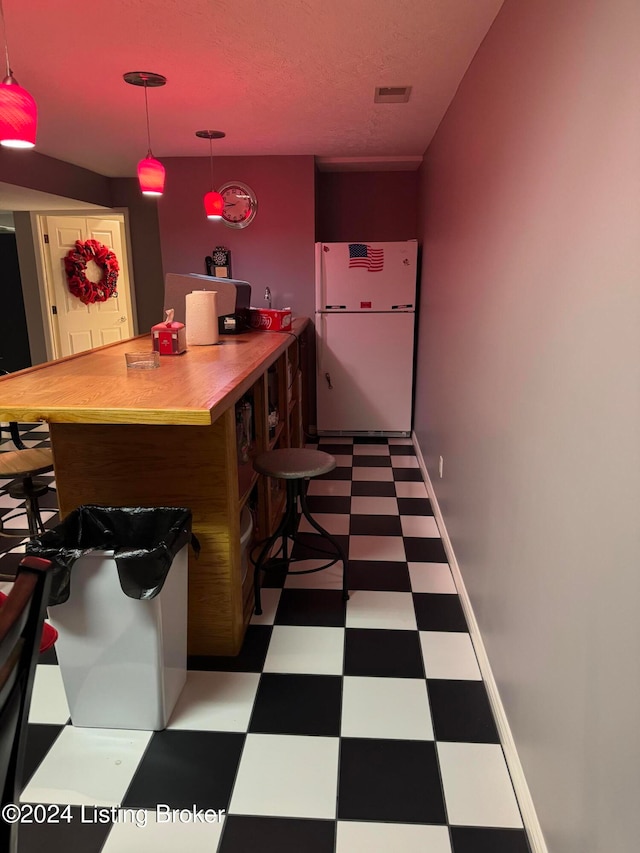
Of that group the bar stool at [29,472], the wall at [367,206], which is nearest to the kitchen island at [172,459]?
the bar stool at [29,472]

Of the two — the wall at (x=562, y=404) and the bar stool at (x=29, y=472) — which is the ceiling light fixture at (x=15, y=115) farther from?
the wall at (x=562, y=404)

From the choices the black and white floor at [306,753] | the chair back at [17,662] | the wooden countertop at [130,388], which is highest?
the wooden countertop at [130,388]

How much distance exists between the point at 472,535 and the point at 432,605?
1.22 ft

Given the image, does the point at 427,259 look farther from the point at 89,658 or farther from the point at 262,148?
the point at 89,658

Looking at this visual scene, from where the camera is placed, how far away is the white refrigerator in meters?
4.50

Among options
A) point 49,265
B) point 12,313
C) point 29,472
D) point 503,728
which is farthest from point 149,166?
point 12,313

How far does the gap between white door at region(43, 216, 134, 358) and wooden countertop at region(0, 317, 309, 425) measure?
3201mm

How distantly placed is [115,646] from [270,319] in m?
2.40

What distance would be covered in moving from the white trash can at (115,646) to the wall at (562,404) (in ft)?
3.34

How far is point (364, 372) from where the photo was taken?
473cm

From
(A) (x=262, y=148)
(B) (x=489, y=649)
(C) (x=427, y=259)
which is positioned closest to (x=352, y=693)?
(B) (x=489, y=649)

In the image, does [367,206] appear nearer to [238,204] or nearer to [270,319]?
[238,204]

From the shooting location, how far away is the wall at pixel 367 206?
507 centimetres

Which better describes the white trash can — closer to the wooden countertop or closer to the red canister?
the wooden countertop
